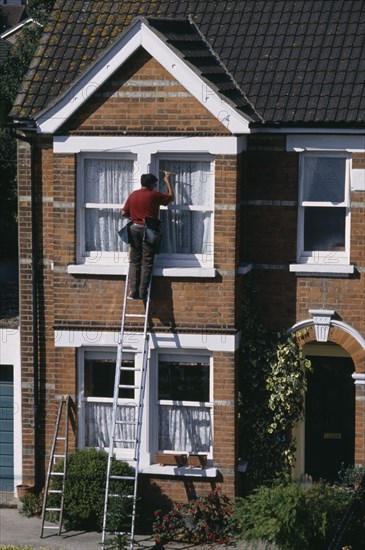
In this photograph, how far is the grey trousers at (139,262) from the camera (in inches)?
752

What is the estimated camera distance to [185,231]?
19.7 m

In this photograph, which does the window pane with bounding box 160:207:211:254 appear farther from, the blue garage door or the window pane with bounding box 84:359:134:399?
the blue garage door

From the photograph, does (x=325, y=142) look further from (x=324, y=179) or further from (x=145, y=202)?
(x=145, y=202)

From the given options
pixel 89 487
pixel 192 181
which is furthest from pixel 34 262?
pixel 89 487

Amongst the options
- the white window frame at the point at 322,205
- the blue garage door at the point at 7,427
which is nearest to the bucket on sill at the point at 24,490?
the blue garage door at the point at 7,427

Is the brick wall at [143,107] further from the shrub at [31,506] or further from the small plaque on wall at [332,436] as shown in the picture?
the small plaque on wall at [332,436]

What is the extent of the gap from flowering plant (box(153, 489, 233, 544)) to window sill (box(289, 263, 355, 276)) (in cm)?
362

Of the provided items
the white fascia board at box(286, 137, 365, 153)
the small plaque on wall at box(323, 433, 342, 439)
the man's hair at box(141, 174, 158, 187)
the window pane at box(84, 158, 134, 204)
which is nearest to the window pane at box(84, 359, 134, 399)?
the window pane at box(84, 158, 134, 204)

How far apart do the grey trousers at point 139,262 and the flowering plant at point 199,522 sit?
10.9ft

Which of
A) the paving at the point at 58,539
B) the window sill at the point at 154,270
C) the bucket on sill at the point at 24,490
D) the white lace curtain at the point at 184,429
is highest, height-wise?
the window sill at the point at 154,270

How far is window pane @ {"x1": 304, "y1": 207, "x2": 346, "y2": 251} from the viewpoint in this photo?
787 inches

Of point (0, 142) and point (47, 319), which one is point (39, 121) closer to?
point (47, 319)

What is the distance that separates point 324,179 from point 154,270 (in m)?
3.04

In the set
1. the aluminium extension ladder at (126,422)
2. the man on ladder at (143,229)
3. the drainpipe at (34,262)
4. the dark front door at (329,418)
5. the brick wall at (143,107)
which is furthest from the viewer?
the dark front door at (329,418)
